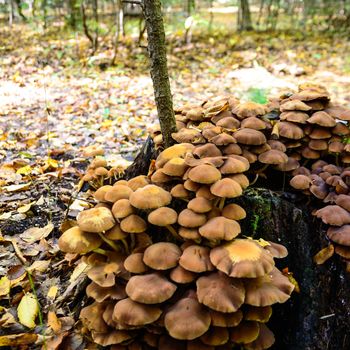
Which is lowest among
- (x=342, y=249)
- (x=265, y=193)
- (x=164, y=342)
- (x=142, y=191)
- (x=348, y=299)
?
(x=348, y=299)

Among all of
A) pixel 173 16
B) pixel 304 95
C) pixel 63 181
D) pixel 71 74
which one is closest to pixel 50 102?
pixel 71 74

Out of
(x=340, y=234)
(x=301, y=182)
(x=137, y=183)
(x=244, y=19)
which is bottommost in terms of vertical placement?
(x=340, y=234)

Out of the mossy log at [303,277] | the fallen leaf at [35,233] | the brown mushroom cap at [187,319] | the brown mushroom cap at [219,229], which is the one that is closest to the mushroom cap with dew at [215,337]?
the brown mushroom cap at [187,319]

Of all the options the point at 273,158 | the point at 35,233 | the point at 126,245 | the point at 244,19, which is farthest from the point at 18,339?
the point at 244,19

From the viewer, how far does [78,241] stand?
2748 millimetres

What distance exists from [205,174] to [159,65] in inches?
49.2

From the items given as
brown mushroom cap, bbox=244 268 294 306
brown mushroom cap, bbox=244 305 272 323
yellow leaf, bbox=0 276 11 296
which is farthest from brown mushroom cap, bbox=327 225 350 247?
yellow leaf, bbox=0 276 11 296

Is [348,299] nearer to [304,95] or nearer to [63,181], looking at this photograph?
[304,95]

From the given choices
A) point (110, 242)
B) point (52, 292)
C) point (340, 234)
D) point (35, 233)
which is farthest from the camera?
point (35, 233)

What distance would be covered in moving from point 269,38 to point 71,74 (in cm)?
887

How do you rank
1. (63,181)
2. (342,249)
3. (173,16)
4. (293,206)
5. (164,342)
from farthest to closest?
(173,16), (63,181), (293,206), (342,249), (164,342)

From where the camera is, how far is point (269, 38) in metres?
16.8

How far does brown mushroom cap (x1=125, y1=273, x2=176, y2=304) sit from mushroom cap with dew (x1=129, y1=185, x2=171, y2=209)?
1.59 ft

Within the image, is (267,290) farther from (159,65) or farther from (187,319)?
(159,65)
